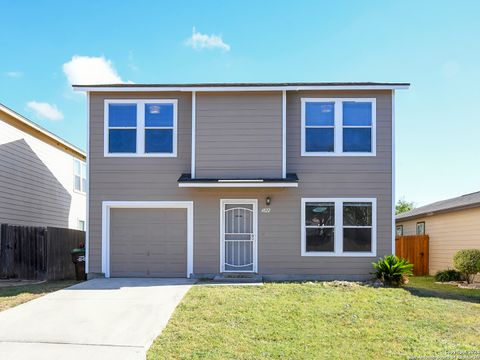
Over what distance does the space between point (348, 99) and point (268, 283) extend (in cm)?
568

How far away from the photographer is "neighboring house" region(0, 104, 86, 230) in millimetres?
14508

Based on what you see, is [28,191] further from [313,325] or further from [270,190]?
[313,325]

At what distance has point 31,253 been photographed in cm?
1377

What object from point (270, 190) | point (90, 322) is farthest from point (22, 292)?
point (270, 190)

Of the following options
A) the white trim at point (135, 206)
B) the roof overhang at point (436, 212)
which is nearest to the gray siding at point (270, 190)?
the white trim at point (135, 206)

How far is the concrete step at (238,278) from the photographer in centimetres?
1166

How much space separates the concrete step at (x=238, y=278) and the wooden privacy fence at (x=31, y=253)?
213 inches

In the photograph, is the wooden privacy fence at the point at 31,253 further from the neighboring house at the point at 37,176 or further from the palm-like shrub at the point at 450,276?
the palm-like shrub at the point at 450,276

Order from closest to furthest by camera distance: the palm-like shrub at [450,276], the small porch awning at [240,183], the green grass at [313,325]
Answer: the green grass at [313,325], the small porch awning at [240,183], the palm-like shrub at [450,276]

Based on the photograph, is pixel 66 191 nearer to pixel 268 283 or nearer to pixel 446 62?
pixel 268 283

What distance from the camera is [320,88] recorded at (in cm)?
1227

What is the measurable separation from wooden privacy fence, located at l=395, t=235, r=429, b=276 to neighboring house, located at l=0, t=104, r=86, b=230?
1466 centimetres

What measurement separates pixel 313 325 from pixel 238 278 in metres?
4.67

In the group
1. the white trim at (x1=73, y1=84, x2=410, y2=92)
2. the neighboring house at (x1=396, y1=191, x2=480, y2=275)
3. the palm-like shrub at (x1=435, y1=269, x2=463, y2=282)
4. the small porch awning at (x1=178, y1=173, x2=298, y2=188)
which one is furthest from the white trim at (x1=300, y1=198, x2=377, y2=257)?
the neighboring house at (x1=396, y1=191, x2=480, y2=275)
